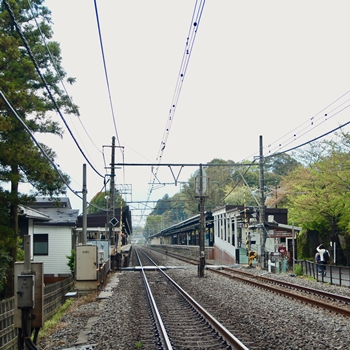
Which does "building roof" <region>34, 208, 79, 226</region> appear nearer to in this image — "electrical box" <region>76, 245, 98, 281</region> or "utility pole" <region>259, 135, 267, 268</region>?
"electrical box" <region>76, 245, 98, 281</region>

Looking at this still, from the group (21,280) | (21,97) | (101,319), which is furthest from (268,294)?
(21,280)

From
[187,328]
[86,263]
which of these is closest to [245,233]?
[86,263]

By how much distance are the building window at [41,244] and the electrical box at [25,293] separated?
22.1m

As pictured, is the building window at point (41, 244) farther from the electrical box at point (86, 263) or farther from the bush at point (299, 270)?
the bush at point (299, 270)

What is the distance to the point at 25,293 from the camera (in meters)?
6.32

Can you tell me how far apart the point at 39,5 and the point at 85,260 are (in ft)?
29.0

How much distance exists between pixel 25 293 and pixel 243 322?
17.8 ft

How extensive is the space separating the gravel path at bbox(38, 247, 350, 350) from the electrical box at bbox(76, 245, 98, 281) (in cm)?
175

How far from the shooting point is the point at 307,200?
30.7m

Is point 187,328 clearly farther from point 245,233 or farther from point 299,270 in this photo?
point 245,233

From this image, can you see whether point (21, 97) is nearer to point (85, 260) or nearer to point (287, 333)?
point (85, 260)

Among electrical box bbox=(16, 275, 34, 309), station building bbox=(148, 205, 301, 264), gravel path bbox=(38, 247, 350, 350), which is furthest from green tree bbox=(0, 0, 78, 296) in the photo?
station building bbox=(148, 205, 301, 264)

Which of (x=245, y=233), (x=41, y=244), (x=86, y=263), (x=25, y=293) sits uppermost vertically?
(x=245, y=233)

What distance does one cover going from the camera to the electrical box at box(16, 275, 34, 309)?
6.31 m
